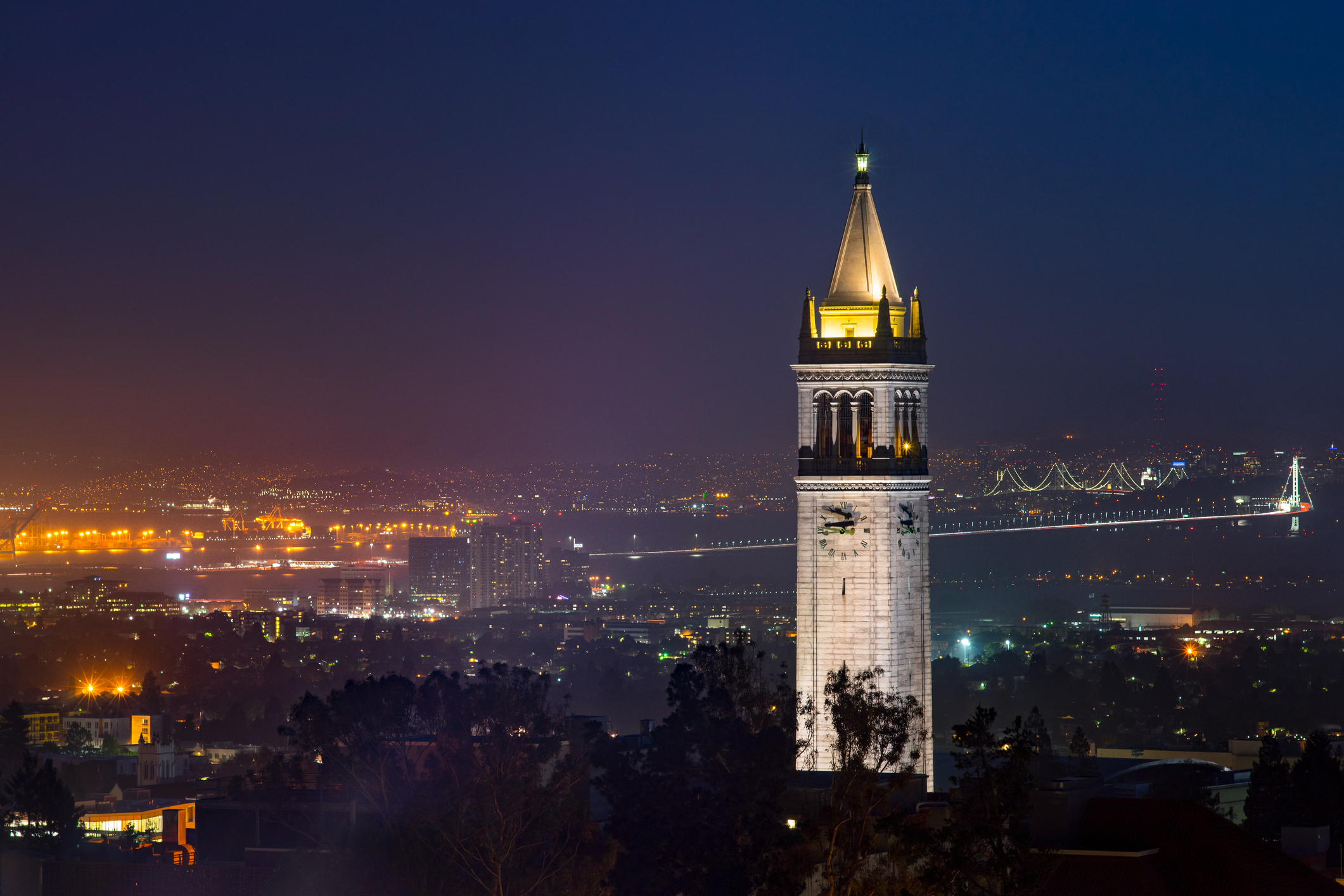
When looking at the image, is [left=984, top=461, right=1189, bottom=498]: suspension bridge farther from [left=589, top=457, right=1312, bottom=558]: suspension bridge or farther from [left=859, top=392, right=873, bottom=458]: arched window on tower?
[left=859, top=392, right=873, bottom=458]: arched window on tower

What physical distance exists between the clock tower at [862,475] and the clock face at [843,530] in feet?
0.04

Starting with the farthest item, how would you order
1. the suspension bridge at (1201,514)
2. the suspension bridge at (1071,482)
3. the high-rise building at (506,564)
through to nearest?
the high-rise building at (506,564) → the suspension bridge at (1201,514) → the suspension bridge at (1071,482)

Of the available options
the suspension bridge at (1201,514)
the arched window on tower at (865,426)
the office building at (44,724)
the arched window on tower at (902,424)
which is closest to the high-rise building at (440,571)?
the suspension bridge at (1201,514)

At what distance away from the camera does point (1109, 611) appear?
135875mm

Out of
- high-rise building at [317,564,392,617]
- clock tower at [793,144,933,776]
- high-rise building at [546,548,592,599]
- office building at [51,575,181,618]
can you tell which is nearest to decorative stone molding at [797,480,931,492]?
clock tower at [793,144,933,776]

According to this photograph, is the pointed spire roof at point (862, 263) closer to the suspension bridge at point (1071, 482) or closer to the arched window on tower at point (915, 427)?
the arched window on tower at point (915, 427)

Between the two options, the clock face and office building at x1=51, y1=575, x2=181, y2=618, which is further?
office building at x1=51, y1=575, x2=181, y2=618

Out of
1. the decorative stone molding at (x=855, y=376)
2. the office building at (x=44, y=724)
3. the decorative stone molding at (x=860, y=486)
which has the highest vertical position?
the decorative stone molding at (x=855, y=376)

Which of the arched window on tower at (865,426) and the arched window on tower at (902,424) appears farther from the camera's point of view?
the arched window on tower at (902,424)

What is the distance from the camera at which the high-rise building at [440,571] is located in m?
190

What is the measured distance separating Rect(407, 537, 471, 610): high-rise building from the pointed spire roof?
508 feet

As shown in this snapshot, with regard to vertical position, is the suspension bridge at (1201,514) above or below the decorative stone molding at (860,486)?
above

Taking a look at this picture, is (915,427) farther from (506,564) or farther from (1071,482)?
(506,564)

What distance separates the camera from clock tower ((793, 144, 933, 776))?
32.7m
